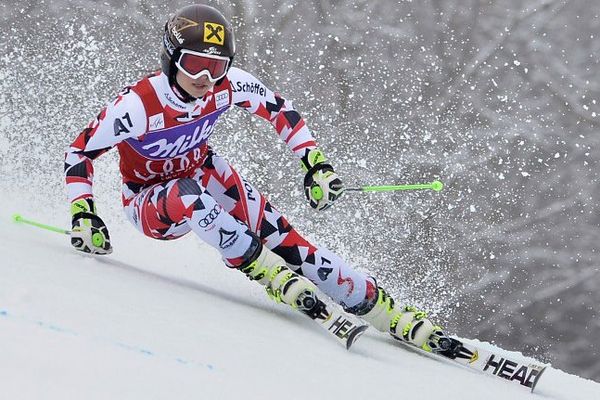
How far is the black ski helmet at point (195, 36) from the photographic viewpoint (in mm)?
3287

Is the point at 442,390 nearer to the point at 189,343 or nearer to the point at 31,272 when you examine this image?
the point at 189,343

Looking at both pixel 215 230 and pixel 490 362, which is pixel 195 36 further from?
pixel 490 362

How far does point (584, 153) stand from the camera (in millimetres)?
10273

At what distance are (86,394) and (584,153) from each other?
9177 mm

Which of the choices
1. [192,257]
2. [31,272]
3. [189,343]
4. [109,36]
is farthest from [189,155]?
[109,36]

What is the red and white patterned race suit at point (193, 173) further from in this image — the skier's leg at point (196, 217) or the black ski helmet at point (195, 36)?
the black ski helmet at point (195, 36)

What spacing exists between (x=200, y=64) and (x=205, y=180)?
590 mm

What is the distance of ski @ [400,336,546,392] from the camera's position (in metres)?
3.43

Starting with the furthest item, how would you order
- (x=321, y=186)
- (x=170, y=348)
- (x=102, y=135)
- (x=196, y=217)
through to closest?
(x=321, y=186), (x=102, y=135), (x=196, y=217), (x=170, y=348)

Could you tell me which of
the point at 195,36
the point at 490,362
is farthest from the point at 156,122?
the point at 490,362

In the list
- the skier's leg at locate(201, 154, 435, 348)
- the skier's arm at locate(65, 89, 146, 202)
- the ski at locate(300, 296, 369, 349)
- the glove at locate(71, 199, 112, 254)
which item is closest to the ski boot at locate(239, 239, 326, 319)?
the ski at locate(300, 296, 369, 349)

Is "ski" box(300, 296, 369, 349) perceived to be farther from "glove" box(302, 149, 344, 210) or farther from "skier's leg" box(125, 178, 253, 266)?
"glove" box(302, 149, 344, 210)

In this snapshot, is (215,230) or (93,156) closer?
(215,230)

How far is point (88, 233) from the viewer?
3.33 metres
